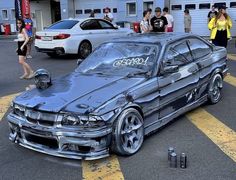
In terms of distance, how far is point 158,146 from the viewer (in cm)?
500

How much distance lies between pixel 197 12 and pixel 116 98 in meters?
17.7

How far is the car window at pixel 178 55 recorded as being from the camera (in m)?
5.64

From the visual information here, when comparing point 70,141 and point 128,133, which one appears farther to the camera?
point 128,133

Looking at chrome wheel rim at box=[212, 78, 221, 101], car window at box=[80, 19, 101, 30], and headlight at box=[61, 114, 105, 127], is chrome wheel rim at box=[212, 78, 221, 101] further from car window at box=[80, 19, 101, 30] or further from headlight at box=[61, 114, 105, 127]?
car window at box=[80, 19, 101, 30]

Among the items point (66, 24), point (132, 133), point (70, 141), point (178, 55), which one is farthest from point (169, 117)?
point (66, 24)

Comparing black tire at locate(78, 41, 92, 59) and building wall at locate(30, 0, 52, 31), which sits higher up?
building wall at locate(30, 0, 52, 31)

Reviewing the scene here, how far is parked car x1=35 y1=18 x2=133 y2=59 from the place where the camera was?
43.5 ft

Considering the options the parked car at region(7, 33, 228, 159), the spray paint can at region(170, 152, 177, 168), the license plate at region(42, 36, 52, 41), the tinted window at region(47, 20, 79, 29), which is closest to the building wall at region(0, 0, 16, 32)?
the tinted window at region(47, 20, 79, 29)

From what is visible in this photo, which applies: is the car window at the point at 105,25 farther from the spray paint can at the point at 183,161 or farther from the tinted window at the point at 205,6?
the spray paint can at the point at 183,161

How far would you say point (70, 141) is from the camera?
434cm

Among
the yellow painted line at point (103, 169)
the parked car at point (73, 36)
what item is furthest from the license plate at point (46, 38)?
the yellow painted line at point (103, 169)

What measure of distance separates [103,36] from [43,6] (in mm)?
17108

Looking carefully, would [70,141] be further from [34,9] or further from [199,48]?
[34,9]

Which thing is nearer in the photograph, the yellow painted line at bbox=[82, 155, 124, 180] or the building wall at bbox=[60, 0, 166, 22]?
the yellow painted line at bbox=[82, 155, 124, 180]
